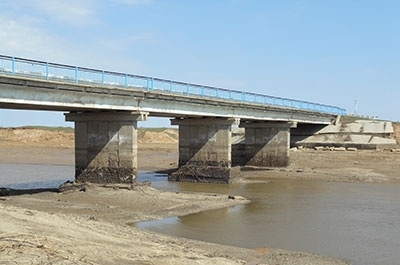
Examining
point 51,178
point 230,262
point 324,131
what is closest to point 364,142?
point 324,131

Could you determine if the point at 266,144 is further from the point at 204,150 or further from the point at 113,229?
the point at 113,229

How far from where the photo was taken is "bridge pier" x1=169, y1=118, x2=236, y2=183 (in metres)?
42.2

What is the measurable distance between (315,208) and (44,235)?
61.1 feet

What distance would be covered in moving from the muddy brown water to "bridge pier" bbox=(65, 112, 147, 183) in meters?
5.07

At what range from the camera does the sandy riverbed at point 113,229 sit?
1084 cm

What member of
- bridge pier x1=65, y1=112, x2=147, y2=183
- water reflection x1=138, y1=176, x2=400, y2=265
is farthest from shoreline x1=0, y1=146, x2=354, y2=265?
bridge pier x1=65, y1=112, x2=147, y2=183

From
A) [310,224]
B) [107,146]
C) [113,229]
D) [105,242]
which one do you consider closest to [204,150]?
[107,146]

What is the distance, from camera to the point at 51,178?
43844mm

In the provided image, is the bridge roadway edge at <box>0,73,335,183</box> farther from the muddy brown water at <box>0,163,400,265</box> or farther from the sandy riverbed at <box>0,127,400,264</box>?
the muddy brown water at <box>0,163,400,265</box>

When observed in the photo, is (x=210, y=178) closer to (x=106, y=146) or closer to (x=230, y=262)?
(x=106, y=146)

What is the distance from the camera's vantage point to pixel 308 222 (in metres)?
22.9

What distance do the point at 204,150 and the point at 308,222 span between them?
20.6 m

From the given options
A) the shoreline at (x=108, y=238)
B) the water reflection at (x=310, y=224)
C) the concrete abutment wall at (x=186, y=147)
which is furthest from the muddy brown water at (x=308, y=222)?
the concrete abutment wall at (x=186, y=147)

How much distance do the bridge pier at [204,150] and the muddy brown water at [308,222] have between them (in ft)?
14.9
